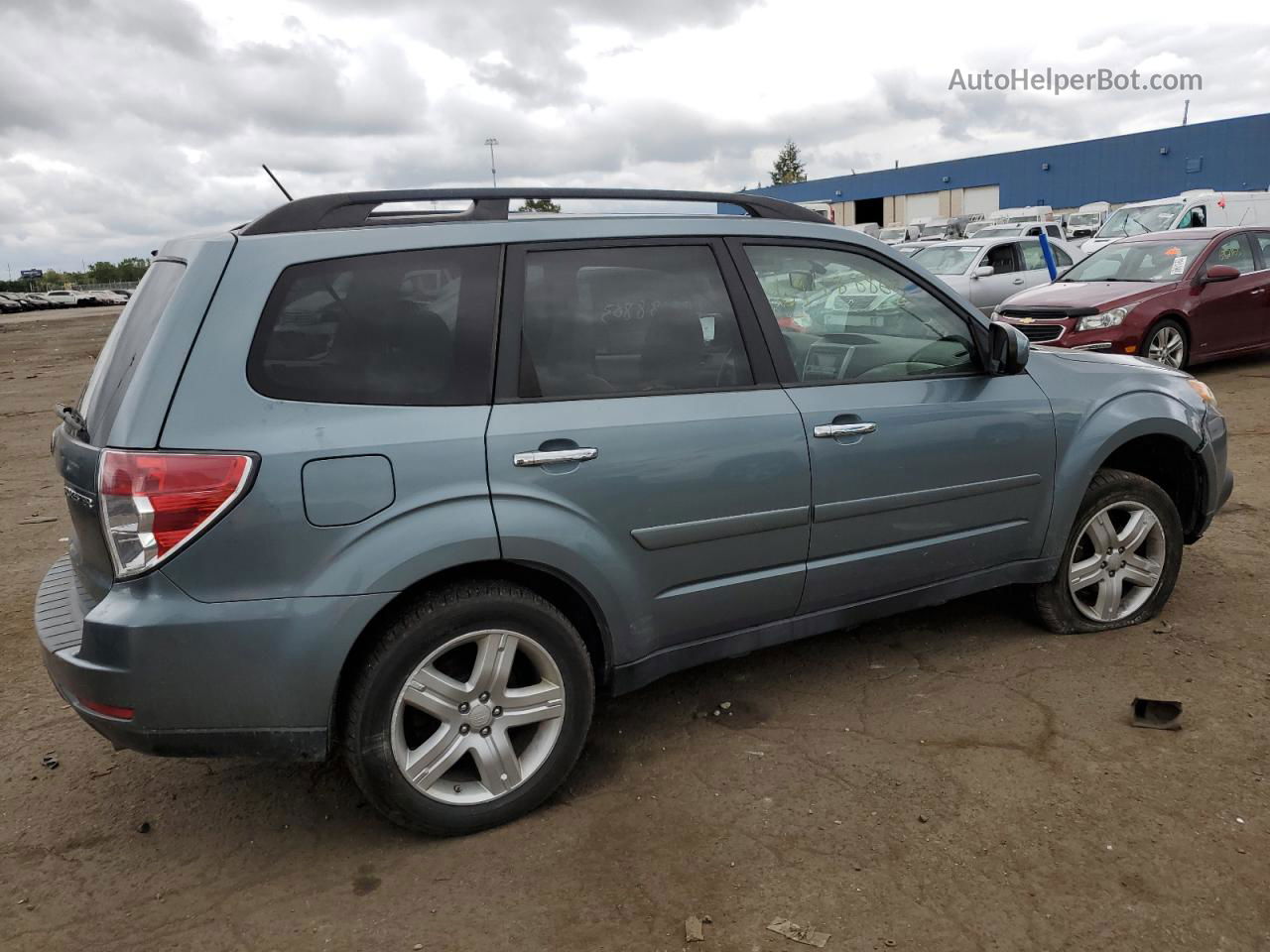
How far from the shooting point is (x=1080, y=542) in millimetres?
4195

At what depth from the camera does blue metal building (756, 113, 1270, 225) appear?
4162cm

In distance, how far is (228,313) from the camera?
2.68 m

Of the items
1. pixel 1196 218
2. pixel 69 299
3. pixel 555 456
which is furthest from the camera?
pixel 69 299

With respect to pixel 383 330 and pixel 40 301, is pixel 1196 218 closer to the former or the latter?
pixel 383 330

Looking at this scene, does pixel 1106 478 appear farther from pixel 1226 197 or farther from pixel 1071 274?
pixel 1226 197

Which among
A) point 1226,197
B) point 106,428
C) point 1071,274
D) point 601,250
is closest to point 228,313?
point 106,428

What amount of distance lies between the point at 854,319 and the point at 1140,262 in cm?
885

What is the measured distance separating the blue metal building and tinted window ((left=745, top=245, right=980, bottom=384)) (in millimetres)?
44659

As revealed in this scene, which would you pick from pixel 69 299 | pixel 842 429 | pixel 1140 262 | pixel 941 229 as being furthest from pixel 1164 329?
pixel 69 299

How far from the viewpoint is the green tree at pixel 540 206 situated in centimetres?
321

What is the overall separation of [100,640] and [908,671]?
2.88 meters

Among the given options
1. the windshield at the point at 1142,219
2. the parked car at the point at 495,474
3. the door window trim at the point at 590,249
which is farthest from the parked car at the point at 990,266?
the door window trim at the point at 590,249

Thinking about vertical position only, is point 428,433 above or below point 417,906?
above

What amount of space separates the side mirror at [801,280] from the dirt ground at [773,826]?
1535 millimetres
